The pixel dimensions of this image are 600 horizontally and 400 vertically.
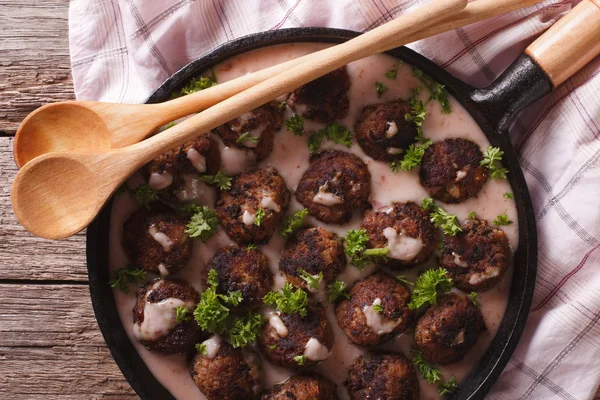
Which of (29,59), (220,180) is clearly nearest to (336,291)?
(220,180)

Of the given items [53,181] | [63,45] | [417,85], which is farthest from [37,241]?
[417,85]

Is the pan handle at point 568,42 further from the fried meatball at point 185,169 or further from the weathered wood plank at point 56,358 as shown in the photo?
the weathered wood plank at point 56,358

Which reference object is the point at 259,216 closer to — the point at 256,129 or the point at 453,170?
the point at 256,129

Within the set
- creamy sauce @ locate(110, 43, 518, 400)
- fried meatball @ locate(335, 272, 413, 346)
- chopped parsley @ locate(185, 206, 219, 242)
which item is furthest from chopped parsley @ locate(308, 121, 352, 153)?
fried meatball @ locate(335, 272, 413, 346)

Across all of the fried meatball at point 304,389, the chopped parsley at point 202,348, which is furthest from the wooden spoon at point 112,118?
the fried meatball at point 304,389

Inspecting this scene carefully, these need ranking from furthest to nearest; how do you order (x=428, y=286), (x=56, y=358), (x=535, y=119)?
1. (x=56, y=358)
2. (x=535, y=119)
3. (x=428, y=286)
